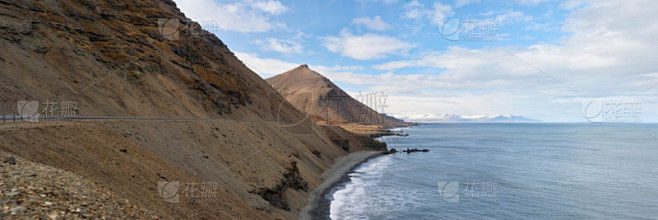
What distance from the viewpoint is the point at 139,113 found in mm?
22859

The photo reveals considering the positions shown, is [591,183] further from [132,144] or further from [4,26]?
[4,26]

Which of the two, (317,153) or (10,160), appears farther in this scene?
(317,153)

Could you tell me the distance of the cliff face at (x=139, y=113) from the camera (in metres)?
11.3

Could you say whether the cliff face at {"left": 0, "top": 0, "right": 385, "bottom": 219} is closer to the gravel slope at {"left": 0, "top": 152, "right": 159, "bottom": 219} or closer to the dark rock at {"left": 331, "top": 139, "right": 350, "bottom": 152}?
the gravel slope at {"left": 0, "top": 152, "right": 159, "bottom": 219}

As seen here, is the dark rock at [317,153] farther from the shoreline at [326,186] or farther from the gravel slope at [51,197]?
the gravel slope at [51,197]

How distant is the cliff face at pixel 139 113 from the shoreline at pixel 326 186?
881 millimetres

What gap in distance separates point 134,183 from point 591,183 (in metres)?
44.5

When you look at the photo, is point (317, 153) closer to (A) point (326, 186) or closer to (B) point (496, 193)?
(A) point (326, 186)

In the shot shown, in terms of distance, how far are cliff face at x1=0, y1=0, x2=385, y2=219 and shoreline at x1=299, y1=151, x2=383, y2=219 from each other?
0.88m

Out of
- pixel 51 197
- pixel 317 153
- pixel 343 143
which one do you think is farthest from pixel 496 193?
pixel 343 143

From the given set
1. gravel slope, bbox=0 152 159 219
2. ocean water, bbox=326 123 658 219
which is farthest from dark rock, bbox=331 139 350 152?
gravel slope, bbox=0 152 159 219

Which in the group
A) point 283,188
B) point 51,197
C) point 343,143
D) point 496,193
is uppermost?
point 51,197

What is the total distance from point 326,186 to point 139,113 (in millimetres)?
17412

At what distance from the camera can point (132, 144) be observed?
14578 mm
